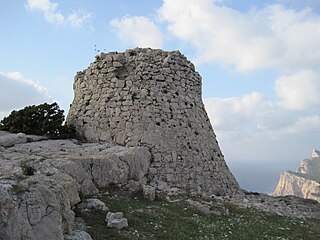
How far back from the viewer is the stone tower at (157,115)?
15.8 m

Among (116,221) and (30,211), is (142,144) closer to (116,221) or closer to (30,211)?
Answer: (116,221)

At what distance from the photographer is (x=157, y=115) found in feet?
54.1

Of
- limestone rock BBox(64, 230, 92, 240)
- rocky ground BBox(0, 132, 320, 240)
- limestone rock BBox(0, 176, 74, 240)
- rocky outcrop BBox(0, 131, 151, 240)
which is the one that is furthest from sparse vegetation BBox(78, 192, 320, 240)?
limestone rock BBox(0, 176, 74, 240)

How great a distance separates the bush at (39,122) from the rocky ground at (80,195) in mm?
903

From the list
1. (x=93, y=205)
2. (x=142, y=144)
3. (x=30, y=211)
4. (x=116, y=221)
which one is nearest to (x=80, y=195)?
(x=93, y=205)

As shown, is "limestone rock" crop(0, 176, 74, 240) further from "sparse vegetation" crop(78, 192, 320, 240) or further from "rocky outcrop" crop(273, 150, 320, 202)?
"rocky outcrop" crop(273, 150, 320, 202)

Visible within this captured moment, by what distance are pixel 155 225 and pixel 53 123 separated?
9815 millimetres

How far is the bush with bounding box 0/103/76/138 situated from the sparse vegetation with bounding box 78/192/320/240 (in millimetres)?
6468

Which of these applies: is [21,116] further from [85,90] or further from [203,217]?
[203,217]

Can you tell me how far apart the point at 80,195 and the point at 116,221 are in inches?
89.1

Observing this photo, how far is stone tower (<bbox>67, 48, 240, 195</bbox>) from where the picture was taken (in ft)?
51.7

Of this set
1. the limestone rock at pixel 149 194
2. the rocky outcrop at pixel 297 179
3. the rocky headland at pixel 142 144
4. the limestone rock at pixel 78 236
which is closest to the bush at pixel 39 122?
the rocky headland at pixel 142 144

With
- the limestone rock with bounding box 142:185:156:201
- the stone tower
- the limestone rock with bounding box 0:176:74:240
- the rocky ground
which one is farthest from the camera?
the stone tower

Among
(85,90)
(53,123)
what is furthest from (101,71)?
(53,123)
